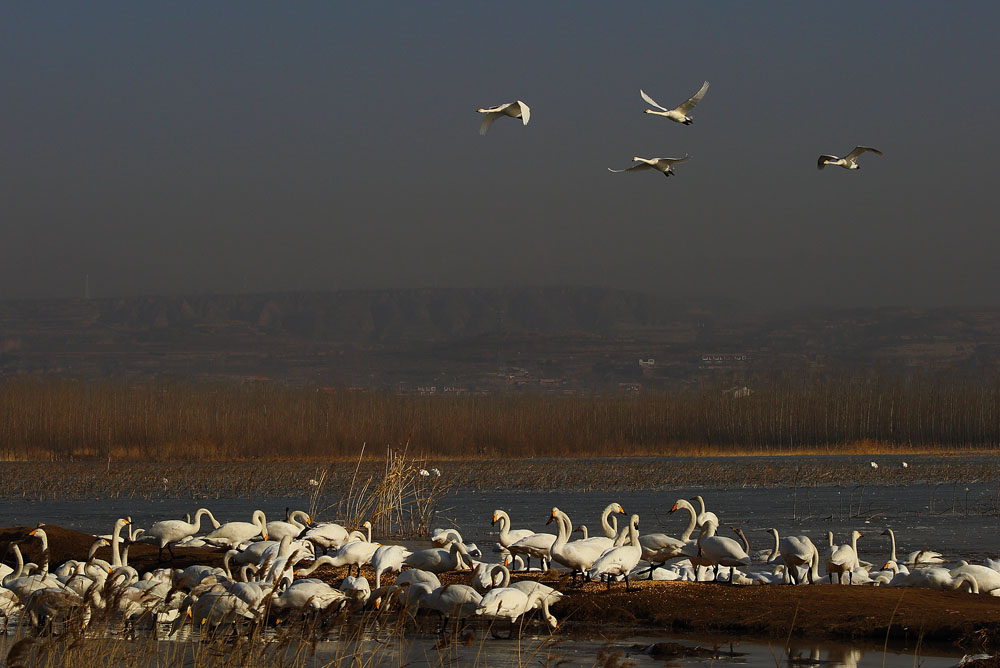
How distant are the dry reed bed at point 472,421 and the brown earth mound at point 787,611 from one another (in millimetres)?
40641

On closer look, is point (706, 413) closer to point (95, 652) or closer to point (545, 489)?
point (545, 489)

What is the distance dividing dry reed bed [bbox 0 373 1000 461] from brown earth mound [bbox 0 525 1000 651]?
40641 mm

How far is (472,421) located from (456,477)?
17.9 m

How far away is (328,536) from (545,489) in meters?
20.0

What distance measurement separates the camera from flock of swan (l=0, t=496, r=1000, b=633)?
10070 millimetres

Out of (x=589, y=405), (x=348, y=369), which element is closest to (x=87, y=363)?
(x=348, y=369)

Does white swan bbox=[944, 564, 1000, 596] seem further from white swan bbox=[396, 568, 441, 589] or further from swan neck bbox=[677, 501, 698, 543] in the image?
white swan bbox=[396, 568, 441, 589]

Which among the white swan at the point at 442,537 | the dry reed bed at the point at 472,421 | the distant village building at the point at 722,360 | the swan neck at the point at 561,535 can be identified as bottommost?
the distant village building at the point at 722,360

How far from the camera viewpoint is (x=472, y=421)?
2229 inches

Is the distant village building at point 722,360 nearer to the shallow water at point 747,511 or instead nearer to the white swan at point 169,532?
the shallow water at point 747,511

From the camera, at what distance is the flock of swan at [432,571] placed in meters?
10.1

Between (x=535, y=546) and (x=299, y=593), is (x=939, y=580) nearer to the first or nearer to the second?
(x=535, y=546)

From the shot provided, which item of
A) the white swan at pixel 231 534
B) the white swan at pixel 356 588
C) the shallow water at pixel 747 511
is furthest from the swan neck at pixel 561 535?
the shallow water at pixel 747 511

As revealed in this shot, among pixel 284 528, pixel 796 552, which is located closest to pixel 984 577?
pixel 796 552
